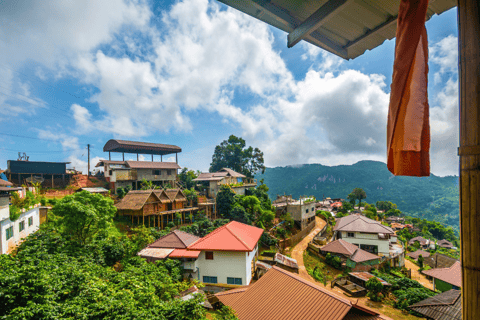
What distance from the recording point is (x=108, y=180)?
89.3 feet

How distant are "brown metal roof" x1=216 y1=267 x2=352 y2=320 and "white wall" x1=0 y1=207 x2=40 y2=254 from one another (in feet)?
39.7

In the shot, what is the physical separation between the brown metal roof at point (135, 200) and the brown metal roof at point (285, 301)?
44.4 ft

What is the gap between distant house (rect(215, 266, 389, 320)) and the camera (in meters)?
6.85

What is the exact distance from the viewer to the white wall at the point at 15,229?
38.1ft

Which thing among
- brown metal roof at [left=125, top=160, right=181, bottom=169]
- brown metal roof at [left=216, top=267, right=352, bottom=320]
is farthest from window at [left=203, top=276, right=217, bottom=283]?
brown metal roof at [left=125, top=160, right=181, bottom=169]

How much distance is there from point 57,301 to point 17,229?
10.00 m

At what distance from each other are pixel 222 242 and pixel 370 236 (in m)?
17.5

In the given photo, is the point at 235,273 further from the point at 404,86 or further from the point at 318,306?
the point at 404,86

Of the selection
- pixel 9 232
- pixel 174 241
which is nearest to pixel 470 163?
pixel 174 241

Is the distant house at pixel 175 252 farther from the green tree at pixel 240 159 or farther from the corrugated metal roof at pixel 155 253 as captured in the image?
the green tree at pixel 240 159

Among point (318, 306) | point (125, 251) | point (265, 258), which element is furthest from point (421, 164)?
point (265, 258)

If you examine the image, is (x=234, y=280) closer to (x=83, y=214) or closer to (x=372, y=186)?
(x=83, y=214)

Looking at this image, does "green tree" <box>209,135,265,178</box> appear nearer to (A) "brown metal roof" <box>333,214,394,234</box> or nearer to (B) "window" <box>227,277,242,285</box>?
(A) "brown metal roof" <box>333,214,394,234</box>

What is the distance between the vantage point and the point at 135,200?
66.7 ft
